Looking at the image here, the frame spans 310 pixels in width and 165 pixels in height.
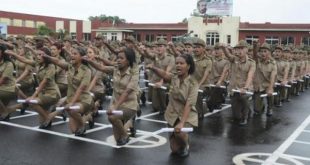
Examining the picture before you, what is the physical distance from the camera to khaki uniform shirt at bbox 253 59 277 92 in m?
10.6

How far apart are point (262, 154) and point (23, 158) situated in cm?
375

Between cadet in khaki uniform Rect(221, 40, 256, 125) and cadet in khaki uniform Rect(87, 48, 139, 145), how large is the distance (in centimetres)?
340

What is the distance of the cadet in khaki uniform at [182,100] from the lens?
20.5 feet

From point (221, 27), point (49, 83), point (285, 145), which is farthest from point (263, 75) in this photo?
point (221, 27)

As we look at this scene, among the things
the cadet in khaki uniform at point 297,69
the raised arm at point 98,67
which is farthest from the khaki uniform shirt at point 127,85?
the cadet in khaki uniform at point 297,69

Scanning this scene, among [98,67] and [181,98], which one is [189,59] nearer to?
[181,98]

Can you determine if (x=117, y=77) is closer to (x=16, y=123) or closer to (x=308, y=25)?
(x=16, y=123)

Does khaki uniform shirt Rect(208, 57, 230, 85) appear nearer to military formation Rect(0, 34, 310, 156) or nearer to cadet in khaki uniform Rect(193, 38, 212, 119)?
military formation Rect(0, 34, 310, 156)

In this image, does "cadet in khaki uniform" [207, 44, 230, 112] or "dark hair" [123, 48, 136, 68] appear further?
"cadet in khaki uniform" [207, 44, 230, 112]

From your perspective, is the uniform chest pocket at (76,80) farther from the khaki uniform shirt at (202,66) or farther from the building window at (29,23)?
the building window at (29,23)

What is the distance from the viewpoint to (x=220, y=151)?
701cm

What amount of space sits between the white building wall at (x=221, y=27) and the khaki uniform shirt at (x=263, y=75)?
4093 cm

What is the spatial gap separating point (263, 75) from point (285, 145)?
3312mm

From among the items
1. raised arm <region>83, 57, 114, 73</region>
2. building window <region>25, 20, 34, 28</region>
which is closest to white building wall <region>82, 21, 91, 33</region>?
building window <region>25, 20, 34, 28</region>
